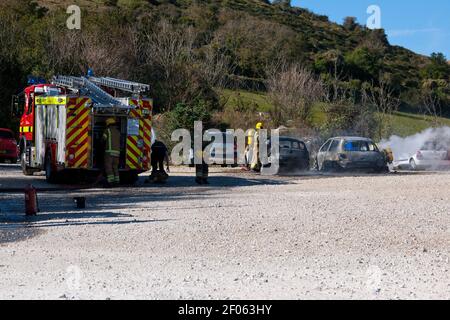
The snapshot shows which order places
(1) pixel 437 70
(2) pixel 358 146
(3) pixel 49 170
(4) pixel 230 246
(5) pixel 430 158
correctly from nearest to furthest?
(4) pixel 230 246 → (3) pixel 49 170 → (2) pixel 358 146 → (5) pixel 430 158 → (1) pixel 437 70

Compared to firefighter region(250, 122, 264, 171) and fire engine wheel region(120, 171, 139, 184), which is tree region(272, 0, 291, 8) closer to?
firefighter region(250, 122, 264, 171)

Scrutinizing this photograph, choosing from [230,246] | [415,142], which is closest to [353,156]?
[415,142]

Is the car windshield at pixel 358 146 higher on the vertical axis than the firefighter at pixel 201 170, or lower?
higher

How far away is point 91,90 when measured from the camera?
24.7 meters

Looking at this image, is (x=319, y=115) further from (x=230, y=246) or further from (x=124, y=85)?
(x=230, y=246)

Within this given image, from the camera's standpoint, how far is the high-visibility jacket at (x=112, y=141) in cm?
2311

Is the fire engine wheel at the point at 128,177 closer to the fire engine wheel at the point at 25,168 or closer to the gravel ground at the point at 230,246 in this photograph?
the gravel ground at the point at 230,246

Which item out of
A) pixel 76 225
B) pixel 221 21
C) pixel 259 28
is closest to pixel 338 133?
pixel 76 225

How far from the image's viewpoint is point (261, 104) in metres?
56.4

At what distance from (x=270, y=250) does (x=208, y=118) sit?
3362 cm

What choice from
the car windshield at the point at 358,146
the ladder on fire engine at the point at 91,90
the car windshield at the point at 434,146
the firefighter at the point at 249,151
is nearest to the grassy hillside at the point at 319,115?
the car windshield at the point at 434,146

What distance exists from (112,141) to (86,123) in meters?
0.92

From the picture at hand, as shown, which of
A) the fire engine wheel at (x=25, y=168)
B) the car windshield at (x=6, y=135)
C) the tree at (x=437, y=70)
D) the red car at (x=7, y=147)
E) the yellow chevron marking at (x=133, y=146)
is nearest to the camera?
the yellow chevron marking at (x=133, y=146)

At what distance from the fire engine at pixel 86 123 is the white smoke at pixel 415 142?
52.8ft
